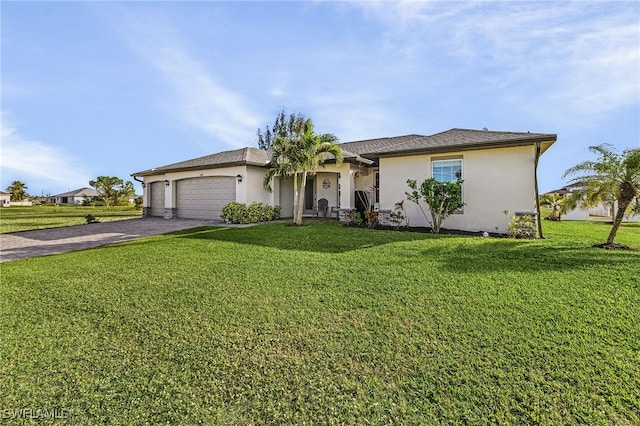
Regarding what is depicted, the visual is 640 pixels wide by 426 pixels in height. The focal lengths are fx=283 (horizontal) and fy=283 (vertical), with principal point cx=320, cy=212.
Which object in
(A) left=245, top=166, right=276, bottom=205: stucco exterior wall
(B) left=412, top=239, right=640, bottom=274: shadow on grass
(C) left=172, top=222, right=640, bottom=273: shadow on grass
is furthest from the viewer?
(A) left=245, top=166, right=276, bottom=205: stucco exterior wall

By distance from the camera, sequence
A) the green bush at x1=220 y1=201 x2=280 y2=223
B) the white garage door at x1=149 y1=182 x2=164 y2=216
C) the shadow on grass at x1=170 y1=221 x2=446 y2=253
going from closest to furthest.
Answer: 1. the shadow on grass at x1=170 y1=221 x2=446 y2=253
2. the green bush at x1=220 y1=201 x2=280 y2=223
3. the white garage door at x1=149 y1=182 x2=164 y2=216

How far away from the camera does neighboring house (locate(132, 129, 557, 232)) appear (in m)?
10.1

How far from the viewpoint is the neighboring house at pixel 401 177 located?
10055 mm

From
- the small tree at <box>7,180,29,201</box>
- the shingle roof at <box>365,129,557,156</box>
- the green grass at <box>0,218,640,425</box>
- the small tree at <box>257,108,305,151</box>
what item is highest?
the small tree at <box>257,108,305,151</box>

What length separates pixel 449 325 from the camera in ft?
12.7

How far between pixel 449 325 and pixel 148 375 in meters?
3.71

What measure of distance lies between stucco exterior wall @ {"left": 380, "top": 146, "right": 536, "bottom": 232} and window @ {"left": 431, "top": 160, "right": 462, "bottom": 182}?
0.17 meters

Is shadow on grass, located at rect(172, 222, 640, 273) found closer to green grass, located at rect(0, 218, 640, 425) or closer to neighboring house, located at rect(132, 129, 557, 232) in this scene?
green grass, located at rect(0, 218, 640, 425)

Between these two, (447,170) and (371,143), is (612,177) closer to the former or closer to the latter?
(447,170)

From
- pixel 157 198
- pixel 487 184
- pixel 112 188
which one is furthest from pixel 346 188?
pixel 112 188

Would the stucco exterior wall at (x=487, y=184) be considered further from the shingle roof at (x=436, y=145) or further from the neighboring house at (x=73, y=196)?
the neighboring house at (x=73, y=196)

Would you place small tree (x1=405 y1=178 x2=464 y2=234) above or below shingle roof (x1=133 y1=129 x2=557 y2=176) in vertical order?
below

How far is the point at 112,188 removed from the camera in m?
40.7

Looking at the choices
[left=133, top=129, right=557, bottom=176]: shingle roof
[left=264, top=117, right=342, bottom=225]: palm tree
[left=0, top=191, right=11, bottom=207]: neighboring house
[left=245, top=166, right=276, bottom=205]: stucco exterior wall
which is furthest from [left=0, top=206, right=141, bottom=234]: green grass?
[left=0, top=191, right=11, bottom=207]: neighboring house
